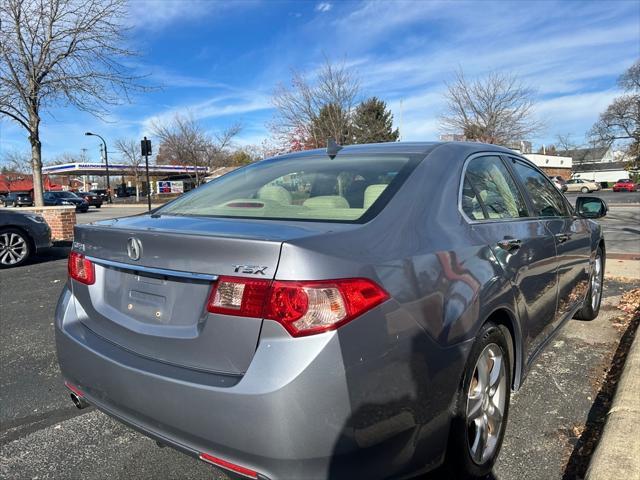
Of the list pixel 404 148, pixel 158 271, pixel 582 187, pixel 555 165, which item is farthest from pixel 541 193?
pixel 555 165

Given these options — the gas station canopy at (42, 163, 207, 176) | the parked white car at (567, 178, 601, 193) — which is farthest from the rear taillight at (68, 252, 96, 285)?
the parked white car at (567, 178, 601, 193)

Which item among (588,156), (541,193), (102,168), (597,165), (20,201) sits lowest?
(541,193)

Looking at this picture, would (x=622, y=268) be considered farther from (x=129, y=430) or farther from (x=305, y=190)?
(x=129, y=430)

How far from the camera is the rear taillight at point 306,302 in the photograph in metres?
1.61

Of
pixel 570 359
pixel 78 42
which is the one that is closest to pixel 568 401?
pixel 570 359

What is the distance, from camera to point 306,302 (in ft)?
5.27

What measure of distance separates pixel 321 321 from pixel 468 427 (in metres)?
1.08

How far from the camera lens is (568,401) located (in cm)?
313

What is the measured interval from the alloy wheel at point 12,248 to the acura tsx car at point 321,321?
7.01 m

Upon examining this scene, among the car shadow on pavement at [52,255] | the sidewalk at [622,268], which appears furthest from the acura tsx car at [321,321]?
the car shadow on pavement at [52,255]

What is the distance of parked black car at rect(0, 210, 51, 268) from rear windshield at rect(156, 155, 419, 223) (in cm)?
684

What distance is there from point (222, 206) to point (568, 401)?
2513 mm

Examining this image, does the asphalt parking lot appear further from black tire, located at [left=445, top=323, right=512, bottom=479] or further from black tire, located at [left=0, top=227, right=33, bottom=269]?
black tire, located at [left=0, top=227, right=33, bottom=269]

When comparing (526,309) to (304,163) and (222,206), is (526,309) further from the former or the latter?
(222,206)
